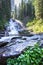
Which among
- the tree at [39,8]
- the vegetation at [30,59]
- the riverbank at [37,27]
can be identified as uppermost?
the vegetation at [30,59]

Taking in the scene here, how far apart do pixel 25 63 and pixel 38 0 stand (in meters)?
36.5

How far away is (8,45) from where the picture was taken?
1052 cm

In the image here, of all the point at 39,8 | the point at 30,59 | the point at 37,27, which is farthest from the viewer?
the point at 39,8

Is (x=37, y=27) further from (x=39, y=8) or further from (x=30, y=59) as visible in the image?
(x=30, y=59)

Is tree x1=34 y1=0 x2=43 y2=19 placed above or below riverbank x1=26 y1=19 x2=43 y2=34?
above

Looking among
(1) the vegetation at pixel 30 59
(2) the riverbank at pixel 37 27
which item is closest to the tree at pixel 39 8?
(2) the riverbank at pixel 37 27

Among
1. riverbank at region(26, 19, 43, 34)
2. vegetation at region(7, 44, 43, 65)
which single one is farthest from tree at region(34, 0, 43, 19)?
vegetation at region(7, 44, 43, 65)

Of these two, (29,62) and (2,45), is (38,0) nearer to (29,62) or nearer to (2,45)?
(2,45)

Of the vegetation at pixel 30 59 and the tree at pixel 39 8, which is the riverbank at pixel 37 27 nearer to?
the tree at pixel 39 8

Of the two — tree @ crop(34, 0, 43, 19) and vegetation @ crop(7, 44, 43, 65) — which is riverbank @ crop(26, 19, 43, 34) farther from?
vegetation @ crop(7, 44, 43, 65)

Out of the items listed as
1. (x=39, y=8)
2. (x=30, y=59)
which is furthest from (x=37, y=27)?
(x=30, y=59)

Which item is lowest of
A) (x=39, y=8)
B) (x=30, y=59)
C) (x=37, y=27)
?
(x=37, y=27)

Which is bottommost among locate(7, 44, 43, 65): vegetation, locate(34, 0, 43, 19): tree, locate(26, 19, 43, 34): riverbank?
locate(26, 19, 43, 34): riverbank

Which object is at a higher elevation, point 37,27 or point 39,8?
point 39,8
